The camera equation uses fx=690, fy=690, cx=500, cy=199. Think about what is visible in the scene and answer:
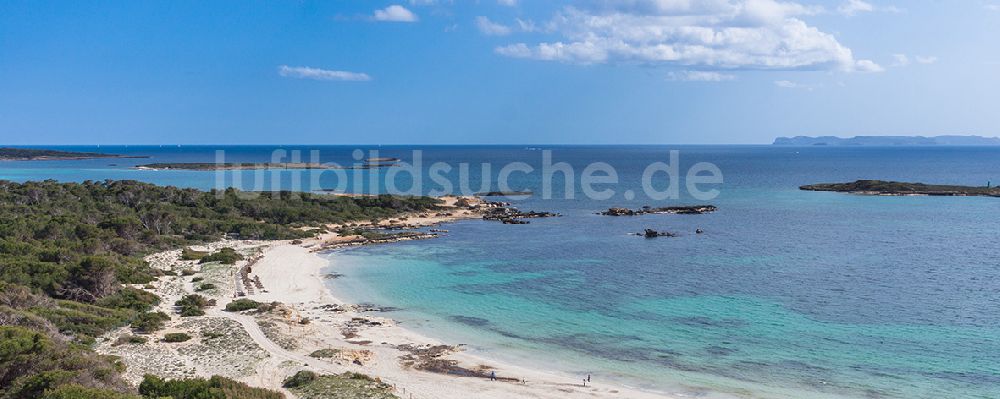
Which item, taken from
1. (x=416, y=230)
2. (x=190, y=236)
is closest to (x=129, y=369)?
(x=190, y=236)

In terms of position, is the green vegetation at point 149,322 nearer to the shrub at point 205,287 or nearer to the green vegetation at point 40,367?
the shrub at point 205,287

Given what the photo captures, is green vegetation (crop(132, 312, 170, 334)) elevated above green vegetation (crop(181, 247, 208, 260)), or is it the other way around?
green vegetation (crop(181, 247, 208, 260))

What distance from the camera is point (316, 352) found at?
29203mm

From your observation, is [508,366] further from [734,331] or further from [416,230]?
[416,230]

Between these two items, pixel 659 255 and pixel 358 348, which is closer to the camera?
pixel 358 348

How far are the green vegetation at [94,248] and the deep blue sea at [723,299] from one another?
1264 centimetres

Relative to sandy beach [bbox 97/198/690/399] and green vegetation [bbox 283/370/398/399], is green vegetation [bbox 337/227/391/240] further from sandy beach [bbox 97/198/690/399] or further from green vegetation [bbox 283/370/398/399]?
green vegetation [bbox 283/370/398/399]

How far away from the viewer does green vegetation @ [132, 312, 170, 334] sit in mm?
31234

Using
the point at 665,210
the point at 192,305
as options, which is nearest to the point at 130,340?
the point at 192,305

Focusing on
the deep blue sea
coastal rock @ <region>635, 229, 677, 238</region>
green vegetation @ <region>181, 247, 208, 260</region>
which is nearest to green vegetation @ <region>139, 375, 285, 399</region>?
the deep blue sea

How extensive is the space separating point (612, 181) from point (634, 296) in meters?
112

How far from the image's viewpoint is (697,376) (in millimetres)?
26969

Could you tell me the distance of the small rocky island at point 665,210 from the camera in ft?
285

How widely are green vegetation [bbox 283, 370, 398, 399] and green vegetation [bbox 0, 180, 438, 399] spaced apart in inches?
221
